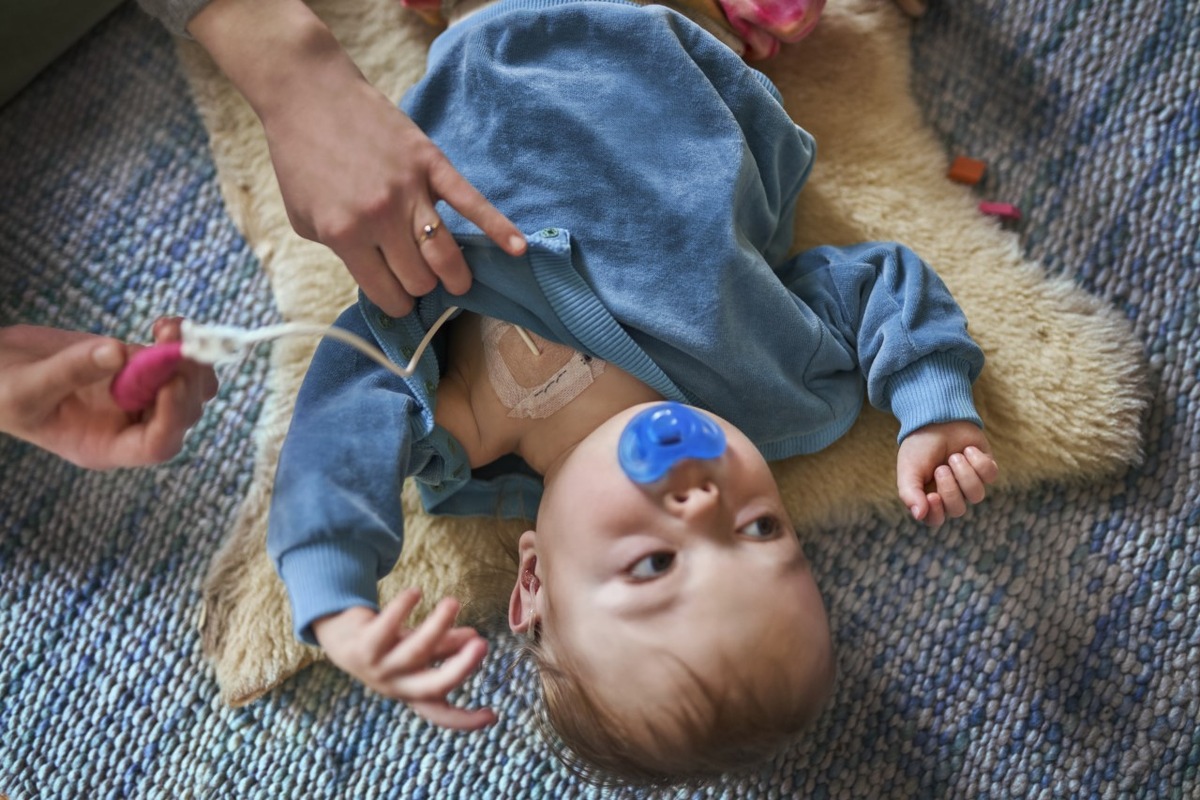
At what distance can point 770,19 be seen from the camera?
3.41 feet

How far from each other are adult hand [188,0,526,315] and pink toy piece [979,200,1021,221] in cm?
62

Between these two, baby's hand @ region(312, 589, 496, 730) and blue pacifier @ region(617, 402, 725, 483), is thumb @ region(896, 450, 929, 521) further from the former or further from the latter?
baby's hand @ region(312, 589, 496, 730)

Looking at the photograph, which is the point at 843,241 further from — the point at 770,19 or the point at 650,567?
the point at 650,567

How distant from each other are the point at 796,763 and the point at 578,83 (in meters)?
0.77

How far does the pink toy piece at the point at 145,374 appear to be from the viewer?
710 mm

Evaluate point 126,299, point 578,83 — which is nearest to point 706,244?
point 578,83

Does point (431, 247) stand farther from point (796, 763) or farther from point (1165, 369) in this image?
point (1165, 369)

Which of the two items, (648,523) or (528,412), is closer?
(648,523)

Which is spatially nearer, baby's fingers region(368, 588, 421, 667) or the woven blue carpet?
baby's fingers region(368, 588, 421, 667)

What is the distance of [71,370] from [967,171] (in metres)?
0.98

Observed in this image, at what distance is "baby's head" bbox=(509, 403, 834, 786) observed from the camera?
785 millimetres

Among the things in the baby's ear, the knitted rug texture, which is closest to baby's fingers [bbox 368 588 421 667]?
the baby's ear

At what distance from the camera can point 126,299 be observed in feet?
3.73

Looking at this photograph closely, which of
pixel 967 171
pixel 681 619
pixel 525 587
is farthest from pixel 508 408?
pixel 967 171
